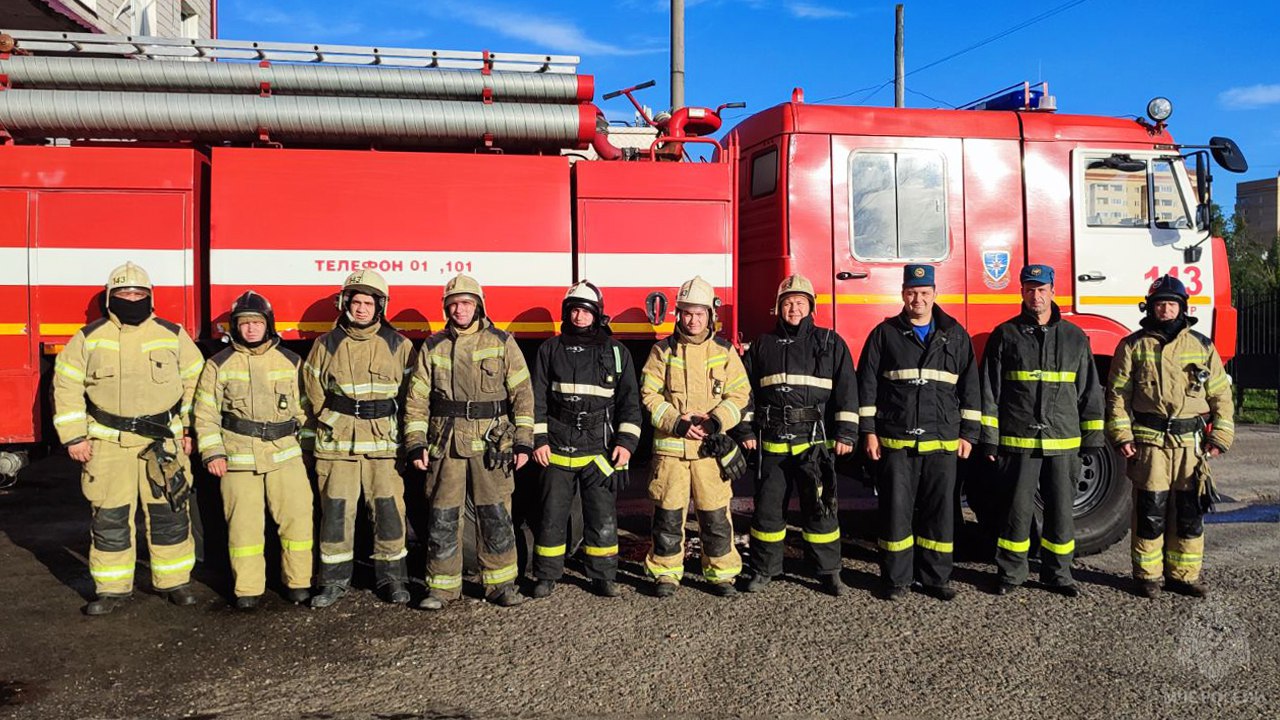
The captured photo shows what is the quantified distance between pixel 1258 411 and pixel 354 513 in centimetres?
1481

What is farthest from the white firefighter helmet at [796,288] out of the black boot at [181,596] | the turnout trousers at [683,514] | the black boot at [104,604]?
the black boot at [104,604]

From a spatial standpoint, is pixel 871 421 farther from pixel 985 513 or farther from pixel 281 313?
pixel 281 313

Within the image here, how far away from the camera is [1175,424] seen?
4.88m

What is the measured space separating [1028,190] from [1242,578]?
9.06 feet

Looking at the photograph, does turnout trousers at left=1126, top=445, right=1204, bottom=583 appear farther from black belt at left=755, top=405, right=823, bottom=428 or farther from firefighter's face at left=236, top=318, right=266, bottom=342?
firefighter's face at left=236, top=318, right=266, bottom=342

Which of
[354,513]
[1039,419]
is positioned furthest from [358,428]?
[1039,419]

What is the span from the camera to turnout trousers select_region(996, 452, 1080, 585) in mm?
4961

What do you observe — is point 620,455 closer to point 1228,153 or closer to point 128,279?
point 128,279

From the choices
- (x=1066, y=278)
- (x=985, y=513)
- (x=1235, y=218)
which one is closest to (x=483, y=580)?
(x=985, y=513)

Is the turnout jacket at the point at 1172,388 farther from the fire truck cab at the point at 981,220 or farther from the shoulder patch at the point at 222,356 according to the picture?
the shoulder patch at the point at 222,356

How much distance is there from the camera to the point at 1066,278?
5.71 m

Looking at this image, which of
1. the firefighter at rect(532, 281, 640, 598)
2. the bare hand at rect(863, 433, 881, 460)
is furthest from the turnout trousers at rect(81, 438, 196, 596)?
the bare hand at rect(863, 433, 881, 460)

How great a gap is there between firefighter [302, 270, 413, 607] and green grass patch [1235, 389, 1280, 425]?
45.1 ft

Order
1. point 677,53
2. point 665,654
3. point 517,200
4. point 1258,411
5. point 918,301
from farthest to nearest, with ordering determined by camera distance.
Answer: point 1258,411
point 677,53
point 517,200
point 918,301
point 665,654
